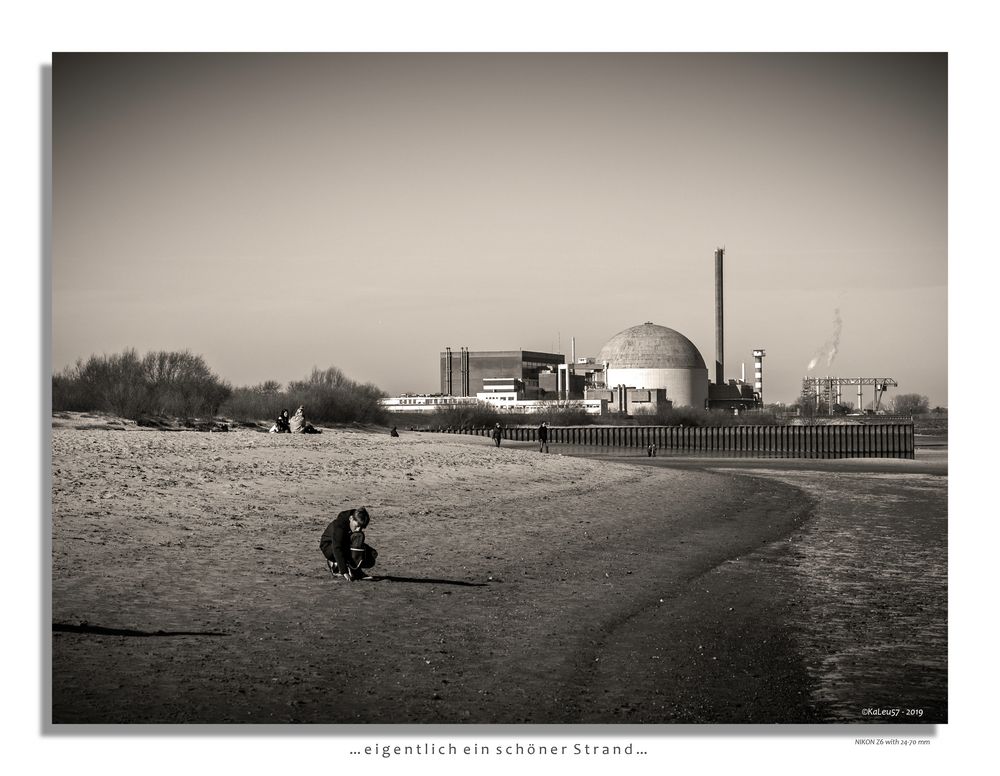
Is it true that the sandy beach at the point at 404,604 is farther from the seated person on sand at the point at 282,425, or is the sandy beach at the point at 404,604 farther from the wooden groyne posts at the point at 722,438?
the wooden groyne posts at the point at 722,438

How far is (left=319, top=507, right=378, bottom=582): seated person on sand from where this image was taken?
935 centimetres

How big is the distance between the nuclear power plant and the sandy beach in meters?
71.1

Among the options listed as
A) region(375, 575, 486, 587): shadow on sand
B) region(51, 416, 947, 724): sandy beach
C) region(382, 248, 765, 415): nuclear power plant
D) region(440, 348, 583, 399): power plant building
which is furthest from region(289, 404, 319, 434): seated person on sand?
region(440, 348, 583, 399): power plant building

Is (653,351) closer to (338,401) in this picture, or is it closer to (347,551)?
(338,401)

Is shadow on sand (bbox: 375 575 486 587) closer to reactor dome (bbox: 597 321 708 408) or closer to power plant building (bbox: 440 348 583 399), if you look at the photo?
reactor dome (bbox: 597 321 708 408)

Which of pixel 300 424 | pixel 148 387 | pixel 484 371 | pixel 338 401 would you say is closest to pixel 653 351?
pixel 484 371

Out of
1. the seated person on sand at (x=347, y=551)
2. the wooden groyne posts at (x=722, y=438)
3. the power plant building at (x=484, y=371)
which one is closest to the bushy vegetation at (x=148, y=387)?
the seated person on sand at (x=347, y=551)

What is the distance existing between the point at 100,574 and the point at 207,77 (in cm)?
437

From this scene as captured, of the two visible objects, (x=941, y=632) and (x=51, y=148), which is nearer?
(x=51, y=148)

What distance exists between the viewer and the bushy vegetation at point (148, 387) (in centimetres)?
1479

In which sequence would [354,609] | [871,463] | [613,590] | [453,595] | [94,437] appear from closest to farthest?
1. [354,609]
2. [453,595]
3. [613,590]
4. [94,437]
5. [871,463]

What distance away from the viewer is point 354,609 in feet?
28.1
